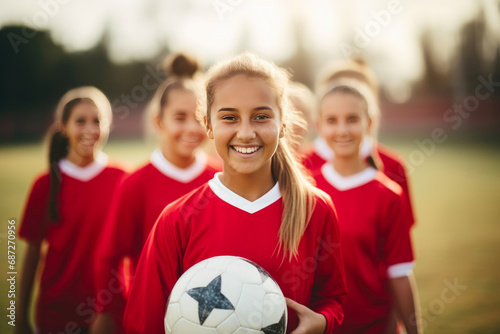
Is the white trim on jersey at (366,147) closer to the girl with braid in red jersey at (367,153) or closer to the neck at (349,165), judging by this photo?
the girl with braid in red jersey at (367,153)

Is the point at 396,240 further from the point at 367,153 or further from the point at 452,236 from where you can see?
the point at 452,236

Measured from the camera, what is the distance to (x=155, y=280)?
184cm

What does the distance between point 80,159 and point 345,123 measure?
190 centimetres

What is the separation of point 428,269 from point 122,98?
3398 centimetres

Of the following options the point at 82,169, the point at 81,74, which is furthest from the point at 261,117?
the point at 81,74

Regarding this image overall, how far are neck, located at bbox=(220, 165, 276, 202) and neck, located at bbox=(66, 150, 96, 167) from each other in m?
1.65

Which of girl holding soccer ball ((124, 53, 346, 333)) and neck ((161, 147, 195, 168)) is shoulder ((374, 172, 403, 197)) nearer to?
girl holding soccer ball ((124, 53, 346, 333))

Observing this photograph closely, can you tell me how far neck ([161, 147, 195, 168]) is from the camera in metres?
2.91

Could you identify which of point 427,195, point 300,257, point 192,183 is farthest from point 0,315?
point 427,195

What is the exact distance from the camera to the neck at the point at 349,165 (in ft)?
9.00

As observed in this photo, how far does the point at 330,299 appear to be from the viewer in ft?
6.68

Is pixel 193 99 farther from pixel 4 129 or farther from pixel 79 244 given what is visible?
pixel 4 129

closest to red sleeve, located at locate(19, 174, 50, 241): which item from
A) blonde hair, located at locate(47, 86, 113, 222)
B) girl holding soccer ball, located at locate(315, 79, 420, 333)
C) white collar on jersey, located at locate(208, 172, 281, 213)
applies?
blonde hair, located at locate(47, 86, 113, 222)

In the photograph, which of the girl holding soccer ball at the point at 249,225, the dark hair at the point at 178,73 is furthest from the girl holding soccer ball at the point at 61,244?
the girl holding soccer ball at the point at 249,225
